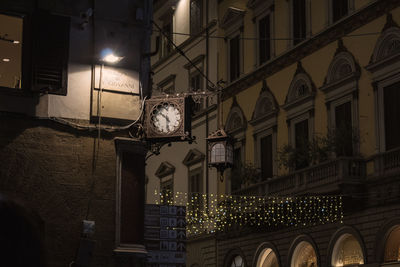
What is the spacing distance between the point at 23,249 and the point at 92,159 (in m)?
9.81

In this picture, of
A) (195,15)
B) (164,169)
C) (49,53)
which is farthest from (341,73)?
(49,53)

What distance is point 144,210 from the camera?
35.8 ft

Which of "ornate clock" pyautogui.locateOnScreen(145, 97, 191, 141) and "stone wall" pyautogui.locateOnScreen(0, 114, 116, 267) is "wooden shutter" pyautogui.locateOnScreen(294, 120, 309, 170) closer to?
"ornate clock" pyautogui.locateOnScreen(145, 97, 191, 141)

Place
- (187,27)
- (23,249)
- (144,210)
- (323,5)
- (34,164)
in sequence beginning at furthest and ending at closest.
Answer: (187,27) < (323,5) < (144,210) < (34,164) < (23,249)

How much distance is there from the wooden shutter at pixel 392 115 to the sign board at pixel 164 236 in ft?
35.3

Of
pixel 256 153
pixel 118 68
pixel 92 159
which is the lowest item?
pixel 92 159

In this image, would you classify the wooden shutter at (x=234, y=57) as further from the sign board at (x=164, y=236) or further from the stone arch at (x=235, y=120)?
the sign board at (x=164, y=236)

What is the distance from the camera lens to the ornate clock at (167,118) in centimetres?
1087

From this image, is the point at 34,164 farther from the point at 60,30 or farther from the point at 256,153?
the point at 256,153

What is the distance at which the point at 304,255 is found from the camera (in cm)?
2459

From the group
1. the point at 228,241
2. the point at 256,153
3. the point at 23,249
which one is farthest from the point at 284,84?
the point at 23,249

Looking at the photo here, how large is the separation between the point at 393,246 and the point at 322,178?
2.88 m

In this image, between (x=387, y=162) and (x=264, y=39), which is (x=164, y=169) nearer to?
(x=264, y=39)

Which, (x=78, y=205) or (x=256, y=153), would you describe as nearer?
(x=78, y=205)
